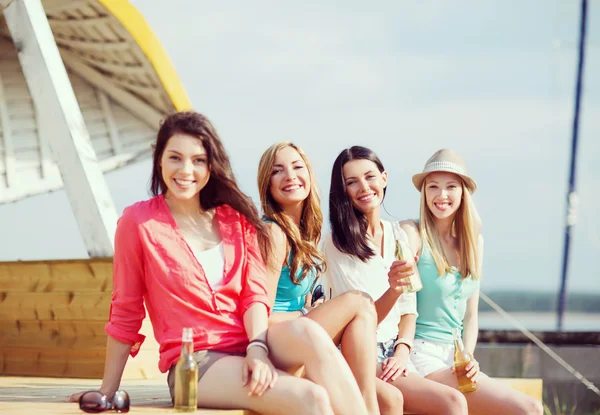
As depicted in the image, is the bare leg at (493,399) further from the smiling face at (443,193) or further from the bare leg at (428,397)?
the smiling face at (443,193)

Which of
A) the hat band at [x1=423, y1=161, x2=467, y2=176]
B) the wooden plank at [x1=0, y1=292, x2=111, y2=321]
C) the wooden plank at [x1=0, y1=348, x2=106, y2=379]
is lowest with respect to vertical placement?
the wooden plank at [x1=0, y1=348, x2=106, y2=379]

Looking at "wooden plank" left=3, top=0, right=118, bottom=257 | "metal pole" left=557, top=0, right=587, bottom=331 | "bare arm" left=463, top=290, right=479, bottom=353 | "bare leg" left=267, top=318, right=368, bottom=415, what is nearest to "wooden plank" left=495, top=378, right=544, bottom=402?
"bare arm" left=463, top=290, right=479, bottom=353

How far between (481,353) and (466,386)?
4.96 meters

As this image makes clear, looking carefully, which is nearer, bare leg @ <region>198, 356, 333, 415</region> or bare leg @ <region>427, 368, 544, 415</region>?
bare leg @ <region>198, 356, 333, 415</region>

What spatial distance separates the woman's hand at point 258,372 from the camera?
305cm

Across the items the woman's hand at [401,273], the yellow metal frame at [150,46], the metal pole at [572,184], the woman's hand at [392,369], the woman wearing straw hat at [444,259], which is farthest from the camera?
the metal pole at [572,184]

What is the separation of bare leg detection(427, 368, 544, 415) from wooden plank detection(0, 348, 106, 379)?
2.40 m

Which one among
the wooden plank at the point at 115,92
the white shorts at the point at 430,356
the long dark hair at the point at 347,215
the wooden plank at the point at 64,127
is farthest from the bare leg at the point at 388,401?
the wooden plank at the point at 115,92

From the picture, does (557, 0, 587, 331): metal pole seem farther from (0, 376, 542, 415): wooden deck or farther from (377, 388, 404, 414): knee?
(377, 388, 404, 414): knee

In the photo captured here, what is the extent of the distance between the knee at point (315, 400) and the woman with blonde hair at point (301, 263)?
338 millimetres

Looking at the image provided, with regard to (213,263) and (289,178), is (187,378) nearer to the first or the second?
(213,263)

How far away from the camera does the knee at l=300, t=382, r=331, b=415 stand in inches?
117

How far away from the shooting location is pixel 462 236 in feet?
13.6

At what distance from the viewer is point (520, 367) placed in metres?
8.55
